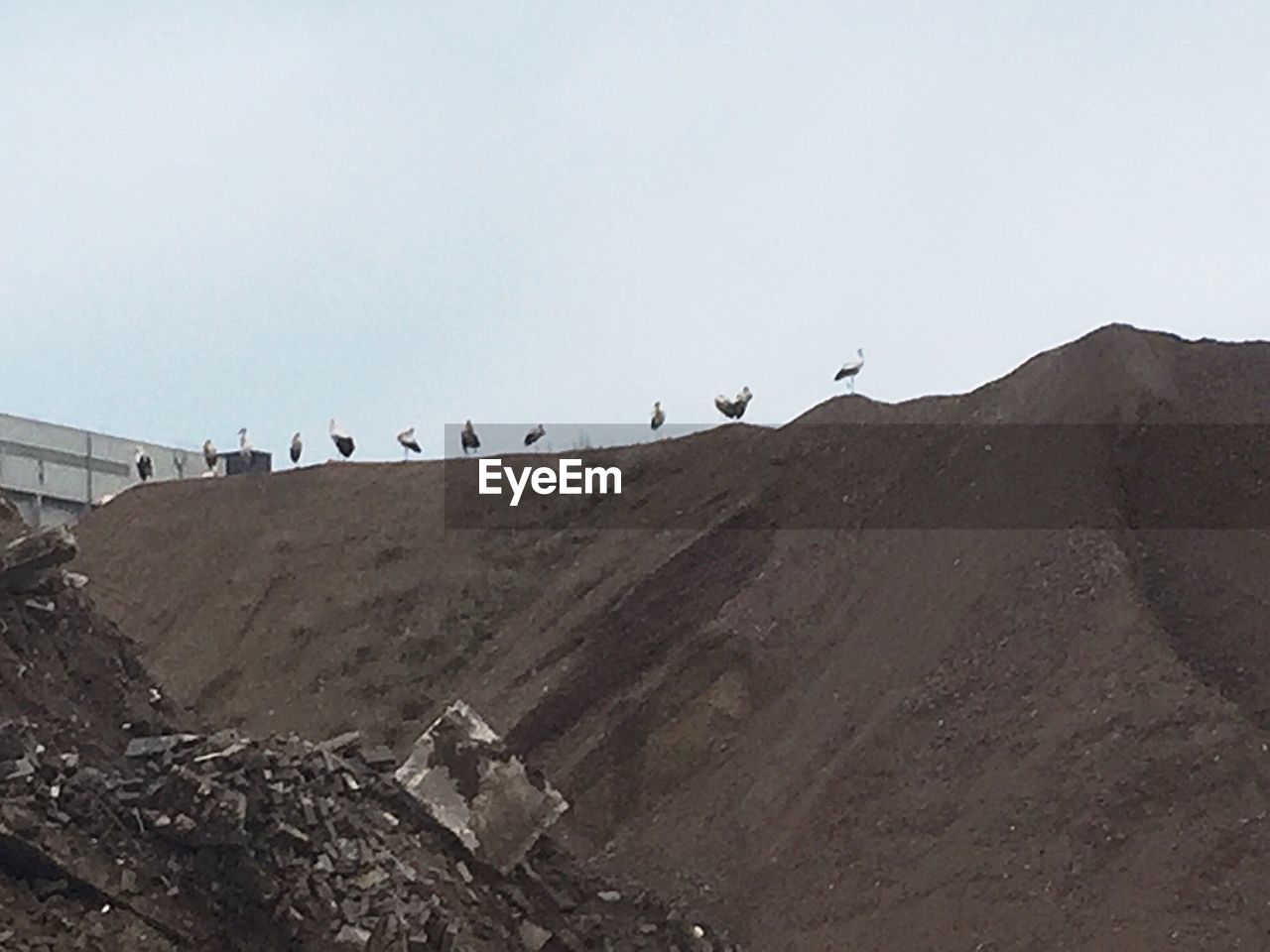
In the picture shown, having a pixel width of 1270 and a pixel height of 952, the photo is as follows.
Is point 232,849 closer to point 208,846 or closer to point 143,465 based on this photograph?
point 208,846

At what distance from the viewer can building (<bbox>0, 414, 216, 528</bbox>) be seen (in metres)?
29.0

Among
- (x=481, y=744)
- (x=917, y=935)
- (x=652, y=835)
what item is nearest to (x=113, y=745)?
(x=481, y=744)

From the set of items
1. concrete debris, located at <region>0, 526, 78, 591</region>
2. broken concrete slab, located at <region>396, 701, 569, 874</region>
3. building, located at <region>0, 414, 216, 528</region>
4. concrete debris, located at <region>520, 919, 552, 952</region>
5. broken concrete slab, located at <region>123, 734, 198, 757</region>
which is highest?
building, located at <region>0, 414, 216, 528</region>

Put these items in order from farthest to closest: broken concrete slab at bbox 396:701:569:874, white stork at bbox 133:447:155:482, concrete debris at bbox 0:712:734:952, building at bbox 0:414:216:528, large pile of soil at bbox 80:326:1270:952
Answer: white stork at bbox 133:447:155:482
building at bbox 0:414:216:528
large pile of soil at bbox 80:326:1270:952
broken concrete slab at bbox 396:701:569:874
concrete debris at bbox 0:712:734:952

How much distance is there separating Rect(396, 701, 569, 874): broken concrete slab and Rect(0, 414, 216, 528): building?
18180 mm

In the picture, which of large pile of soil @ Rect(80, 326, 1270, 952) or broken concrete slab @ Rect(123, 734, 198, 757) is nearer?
broken concrete slab @ Rect(123, 734, 198, 757)

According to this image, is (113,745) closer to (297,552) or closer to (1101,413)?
(1101,413)

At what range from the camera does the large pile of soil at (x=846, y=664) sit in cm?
1325

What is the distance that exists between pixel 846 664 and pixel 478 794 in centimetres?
707

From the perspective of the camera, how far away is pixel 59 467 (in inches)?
1236

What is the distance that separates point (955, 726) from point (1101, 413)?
4.89 meters

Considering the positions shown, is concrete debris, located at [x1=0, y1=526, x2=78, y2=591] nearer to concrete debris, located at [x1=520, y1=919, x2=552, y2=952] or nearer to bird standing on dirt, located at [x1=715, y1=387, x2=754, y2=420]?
concrete debris, located at [x1=520, y1=919, x2=552, y2=952]

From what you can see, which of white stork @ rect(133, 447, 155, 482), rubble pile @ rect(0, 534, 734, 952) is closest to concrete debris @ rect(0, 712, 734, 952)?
rubble pile @ rect(0, 534, 734, 952)

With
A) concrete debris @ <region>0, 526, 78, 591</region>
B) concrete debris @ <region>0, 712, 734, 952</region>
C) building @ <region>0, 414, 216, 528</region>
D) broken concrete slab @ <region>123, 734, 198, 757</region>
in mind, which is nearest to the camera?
concrete debris @ <region>0, 712, 734, 952</region>
